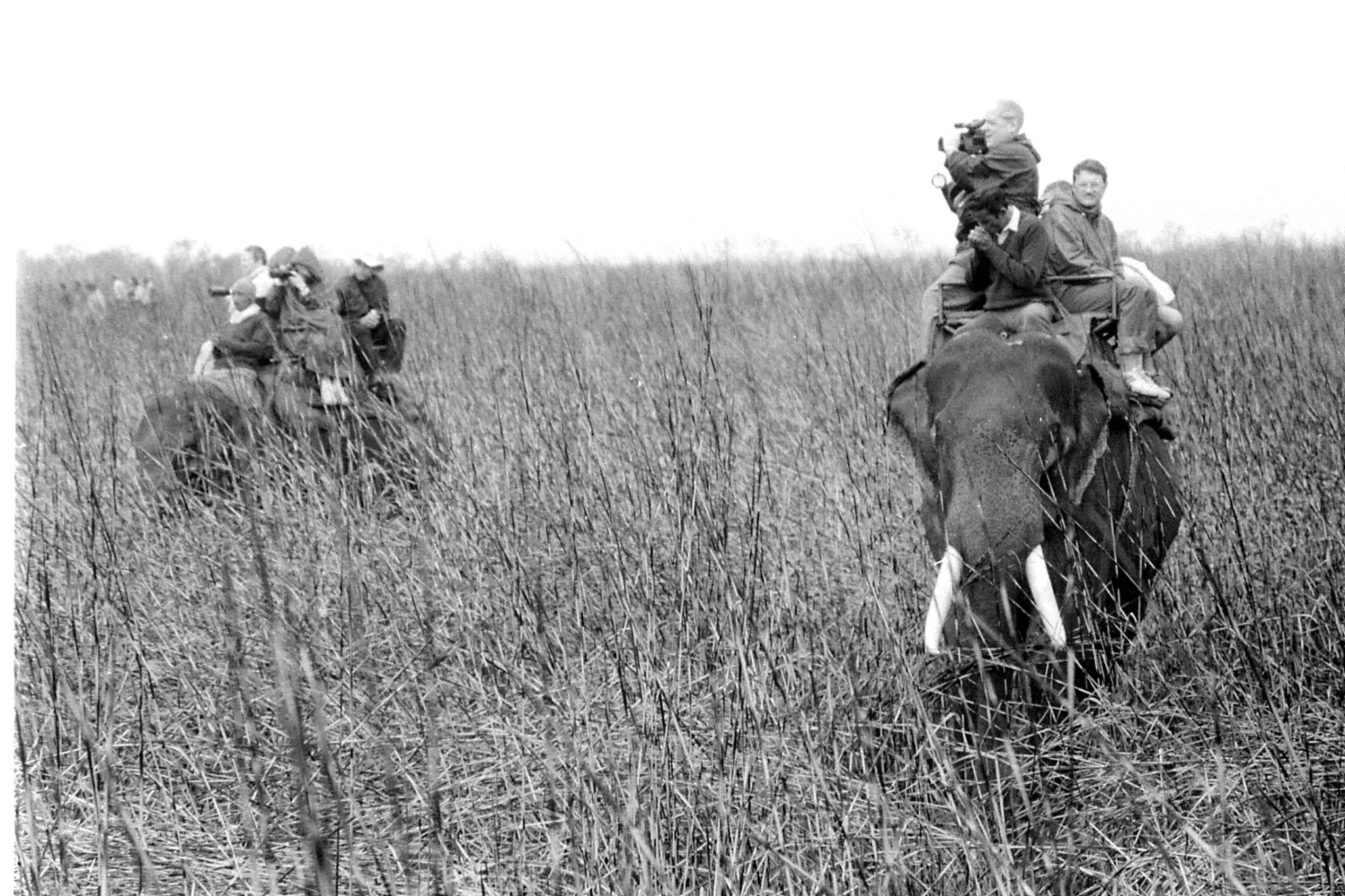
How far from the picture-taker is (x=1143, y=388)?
439 centimetres

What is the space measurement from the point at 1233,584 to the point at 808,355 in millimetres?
2889

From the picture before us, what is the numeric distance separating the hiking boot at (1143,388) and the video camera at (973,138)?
86 cm

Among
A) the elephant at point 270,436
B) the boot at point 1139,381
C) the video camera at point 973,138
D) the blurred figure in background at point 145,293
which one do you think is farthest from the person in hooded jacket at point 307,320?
the blurred figure in background at point 145,293

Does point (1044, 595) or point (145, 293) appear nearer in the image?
point (1044, 595)

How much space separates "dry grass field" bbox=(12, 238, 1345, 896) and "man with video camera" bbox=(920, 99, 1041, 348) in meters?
0.62

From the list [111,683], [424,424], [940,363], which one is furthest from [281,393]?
[940,363]

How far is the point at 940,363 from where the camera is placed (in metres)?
3.40

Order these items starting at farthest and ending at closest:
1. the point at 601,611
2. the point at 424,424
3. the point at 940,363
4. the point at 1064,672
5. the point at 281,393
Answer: the point at 281,393 < the point at 424,424 < the point at 601,611 < the point at 940,363 < the point at 1064,672

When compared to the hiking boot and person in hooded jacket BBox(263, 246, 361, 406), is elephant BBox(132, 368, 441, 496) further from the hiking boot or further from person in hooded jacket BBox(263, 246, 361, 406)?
the hiking boot

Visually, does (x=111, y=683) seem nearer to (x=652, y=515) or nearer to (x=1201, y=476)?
(x=652, y=515)

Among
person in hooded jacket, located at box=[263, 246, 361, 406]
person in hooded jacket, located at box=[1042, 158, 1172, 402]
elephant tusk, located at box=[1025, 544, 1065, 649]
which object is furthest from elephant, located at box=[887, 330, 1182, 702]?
person in hooded jacket, located at box=[263, 246, 361, 406]

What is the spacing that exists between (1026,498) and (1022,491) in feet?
0.05

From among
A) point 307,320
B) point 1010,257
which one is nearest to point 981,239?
point 1010,257

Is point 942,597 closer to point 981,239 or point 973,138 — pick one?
point 981,239
